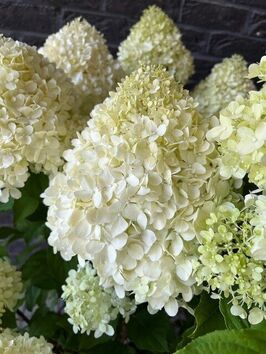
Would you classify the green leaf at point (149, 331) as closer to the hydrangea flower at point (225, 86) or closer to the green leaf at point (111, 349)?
the green leaf at point (111, 349)

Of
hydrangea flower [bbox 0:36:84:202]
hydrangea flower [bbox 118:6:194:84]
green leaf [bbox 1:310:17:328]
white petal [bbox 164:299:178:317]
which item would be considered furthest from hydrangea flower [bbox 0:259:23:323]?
hydrangea flower [bbox 118:6:194:84]

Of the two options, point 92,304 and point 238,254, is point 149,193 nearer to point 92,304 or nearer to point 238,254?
point 238,254

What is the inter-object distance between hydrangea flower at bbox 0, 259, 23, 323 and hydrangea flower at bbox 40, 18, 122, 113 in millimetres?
212

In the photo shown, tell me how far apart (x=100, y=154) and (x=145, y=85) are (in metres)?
0.07

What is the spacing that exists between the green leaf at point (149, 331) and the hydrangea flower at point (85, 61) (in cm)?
27

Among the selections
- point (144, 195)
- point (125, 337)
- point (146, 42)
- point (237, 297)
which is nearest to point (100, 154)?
point (144, 195)

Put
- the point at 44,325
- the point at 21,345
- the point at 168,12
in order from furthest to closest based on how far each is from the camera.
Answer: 1. the point at 168,12
2. the point at 44,325
3. the point at 21,345

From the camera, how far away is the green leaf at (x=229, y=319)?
0.50m

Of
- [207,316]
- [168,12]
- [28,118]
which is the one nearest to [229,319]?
[207,316]

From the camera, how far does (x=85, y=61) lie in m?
0.79

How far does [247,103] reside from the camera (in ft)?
1.54

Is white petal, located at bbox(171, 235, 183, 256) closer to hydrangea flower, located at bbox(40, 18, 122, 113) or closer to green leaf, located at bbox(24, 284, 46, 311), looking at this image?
hydrangea flower, located at bbox(40, 18, 122, 113)

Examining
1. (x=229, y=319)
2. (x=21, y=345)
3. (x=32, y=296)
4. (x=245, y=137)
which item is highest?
(x=245, y=137)

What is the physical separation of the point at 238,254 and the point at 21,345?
0.25 metres
